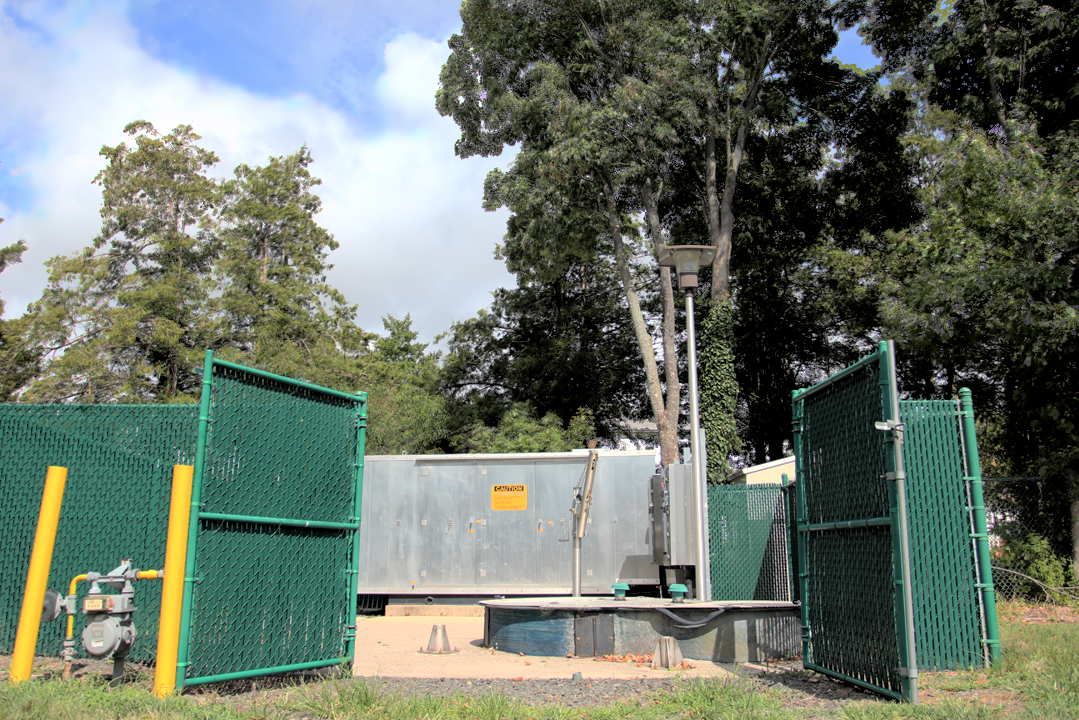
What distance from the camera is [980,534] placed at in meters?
6.57

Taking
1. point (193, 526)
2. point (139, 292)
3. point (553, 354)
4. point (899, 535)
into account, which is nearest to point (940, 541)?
point (899, 535)

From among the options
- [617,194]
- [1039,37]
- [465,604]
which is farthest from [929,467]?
[617,194]

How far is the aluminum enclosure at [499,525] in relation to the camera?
532 inches

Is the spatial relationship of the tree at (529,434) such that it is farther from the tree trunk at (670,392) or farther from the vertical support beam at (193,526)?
the vertical support beam at (193,526)

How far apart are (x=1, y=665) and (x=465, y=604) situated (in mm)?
8492

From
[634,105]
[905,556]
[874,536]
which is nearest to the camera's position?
[905,556]

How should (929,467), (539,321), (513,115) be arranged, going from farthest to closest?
(539,321) → (513,115) → (929,467)

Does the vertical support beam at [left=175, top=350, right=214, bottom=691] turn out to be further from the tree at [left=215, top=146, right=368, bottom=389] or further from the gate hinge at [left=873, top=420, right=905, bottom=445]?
the tree at [left=215, top=146, right=368, bottom=389]

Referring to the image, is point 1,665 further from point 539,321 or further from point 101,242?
point 101,242

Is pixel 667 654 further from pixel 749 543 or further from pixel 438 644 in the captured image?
pixel 749 543

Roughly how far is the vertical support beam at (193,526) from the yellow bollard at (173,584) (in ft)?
0.20

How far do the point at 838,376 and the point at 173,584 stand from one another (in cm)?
494

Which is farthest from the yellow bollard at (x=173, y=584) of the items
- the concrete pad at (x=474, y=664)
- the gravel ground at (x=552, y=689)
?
the concrete pad at (x=474, y=664)

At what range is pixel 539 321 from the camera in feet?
97.8
